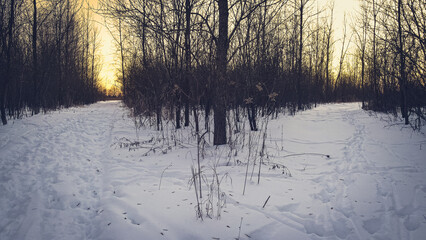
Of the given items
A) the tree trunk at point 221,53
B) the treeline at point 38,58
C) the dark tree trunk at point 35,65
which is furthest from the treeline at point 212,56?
the dark tree trunk at point 35,65

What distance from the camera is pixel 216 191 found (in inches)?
120

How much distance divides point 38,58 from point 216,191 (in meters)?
15.5

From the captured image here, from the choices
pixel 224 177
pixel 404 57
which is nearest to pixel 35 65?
pixel 224 177

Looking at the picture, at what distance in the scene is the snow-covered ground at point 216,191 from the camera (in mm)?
2215

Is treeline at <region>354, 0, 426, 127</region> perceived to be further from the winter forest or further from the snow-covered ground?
the snow-covered ground

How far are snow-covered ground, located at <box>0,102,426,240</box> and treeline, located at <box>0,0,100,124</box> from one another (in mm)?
5511

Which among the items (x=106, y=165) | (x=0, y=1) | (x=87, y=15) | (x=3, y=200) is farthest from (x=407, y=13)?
(x=87, y=15)

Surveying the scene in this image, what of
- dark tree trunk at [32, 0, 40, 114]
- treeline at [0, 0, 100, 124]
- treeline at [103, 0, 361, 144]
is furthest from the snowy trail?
dark tree trunk at [32, 0, 40, 114]

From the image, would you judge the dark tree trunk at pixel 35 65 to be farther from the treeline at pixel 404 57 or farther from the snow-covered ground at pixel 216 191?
the treeline at pixel 404 57

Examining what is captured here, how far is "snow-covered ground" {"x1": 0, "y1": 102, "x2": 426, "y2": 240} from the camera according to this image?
221 cm

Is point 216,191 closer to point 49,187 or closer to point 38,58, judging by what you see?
point 49,187

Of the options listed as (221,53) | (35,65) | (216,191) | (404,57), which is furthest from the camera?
(35,65)

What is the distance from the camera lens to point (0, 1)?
25.4 ft

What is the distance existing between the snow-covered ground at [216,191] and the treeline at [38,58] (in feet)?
18.1
